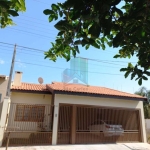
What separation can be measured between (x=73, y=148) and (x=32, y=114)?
3.69 m

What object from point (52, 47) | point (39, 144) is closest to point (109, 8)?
point (52, 47)

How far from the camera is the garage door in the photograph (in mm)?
10680

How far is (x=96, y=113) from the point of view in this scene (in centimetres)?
1220

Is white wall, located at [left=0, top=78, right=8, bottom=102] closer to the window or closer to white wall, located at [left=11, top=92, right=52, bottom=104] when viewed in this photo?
white wall, located at [left=11, top=92, right=52, bottom=104]

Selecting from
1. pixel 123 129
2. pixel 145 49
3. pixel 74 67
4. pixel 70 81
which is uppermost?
pixel 74 67

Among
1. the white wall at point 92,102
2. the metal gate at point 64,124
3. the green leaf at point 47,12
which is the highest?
the green leaf at point 47,12

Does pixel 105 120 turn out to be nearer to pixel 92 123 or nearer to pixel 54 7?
pixel 92 123

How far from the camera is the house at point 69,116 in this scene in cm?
1029

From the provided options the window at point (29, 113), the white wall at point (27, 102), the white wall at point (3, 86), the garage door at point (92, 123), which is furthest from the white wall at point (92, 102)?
the white wall at point (3, 86)

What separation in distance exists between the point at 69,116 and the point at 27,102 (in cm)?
352

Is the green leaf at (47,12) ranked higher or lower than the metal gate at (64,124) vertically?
higher

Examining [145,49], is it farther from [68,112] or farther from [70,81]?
[70,81]

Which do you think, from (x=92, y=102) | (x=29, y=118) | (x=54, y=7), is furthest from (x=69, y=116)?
(x=54, y=7)

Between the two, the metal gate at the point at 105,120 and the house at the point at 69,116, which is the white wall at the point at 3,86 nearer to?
the house at the point at 69,116
